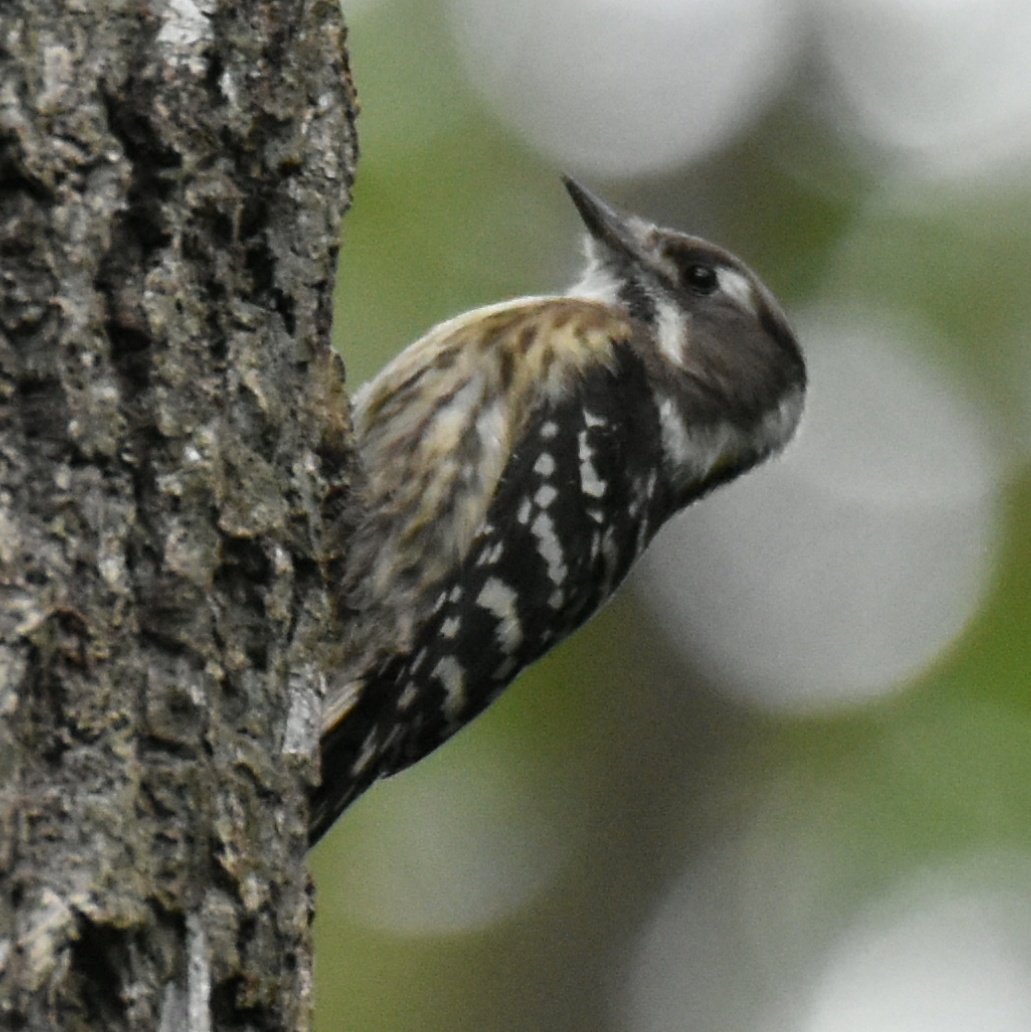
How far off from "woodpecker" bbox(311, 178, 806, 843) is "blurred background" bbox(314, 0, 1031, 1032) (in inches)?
94.2

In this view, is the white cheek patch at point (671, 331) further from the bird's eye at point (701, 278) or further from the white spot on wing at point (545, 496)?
the white spot on wing at point (545, 496)

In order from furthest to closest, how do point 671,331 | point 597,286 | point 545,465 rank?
1. point 597,286
2. point 671,331
3. point 545,465

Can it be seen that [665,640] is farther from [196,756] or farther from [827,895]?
[196,756]

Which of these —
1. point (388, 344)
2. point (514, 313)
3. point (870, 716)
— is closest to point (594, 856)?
point (870, 716)

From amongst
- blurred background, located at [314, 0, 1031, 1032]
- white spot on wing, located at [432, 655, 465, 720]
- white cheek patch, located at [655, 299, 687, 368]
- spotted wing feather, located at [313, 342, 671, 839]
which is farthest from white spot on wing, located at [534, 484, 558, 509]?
blurred background, located at [314, 0, 1031, 1032]

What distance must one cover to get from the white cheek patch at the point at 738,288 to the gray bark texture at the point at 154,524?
2.68m

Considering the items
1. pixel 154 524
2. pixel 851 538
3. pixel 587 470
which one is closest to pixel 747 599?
pixel 851 538

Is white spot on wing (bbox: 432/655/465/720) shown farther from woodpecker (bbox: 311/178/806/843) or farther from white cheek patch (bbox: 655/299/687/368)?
white cheek patch (bbox: 655/299/687/368)

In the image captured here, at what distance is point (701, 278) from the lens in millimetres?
5844

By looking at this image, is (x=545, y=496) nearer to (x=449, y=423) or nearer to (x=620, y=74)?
(x=449, y=423)

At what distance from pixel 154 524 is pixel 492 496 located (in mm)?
1864

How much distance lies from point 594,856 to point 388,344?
251 centimetres

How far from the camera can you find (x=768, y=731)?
8156 millimetres

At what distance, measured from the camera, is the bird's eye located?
5.83m
